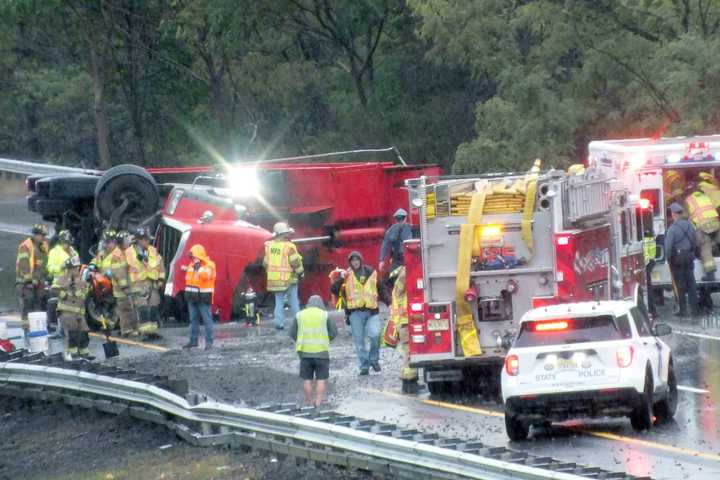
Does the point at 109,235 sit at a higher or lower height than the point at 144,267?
higher

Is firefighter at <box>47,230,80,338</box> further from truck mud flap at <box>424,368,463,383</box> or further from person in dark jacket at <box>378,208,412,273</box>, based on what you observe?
truck mud flap at <box>424,368,463,383</box>

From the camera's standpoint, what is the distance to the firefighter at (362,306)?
63.9 feet

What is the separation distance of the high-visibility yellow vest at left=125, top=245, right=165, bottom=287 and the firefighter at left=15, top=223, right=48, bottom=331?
2.30 meters

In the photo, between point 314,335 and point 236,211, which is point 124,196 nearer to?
point 236,211

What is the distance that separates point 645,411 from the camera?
47.8 feet

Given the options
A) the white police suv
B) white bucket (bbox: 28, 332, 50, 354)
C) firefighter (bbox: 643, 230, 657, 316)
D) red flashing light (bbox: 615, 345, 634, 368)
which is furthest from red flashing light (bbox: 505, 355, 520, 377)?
firefighter (bbox: 643, 230, 657, 316)

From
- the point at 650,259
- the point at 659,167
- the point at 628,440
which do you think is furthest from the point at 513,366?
the point at 659,167

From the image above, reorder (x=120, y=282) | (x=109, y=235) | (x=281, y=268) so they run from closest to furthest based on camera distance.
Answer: (x=120, y=282) → (x=281, y=268) → (x=109, y=235)

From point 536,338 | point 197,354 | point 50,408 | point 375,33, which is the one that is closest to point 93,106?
point 375,33

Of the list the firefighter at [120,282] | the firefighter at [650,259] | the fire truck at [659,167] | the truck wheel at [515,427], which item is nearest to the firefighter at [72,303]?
the firefighter at [120,282]

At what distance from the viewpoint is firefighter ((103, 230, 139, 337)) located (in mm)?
24250

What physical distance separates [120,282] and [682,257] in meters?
8.85

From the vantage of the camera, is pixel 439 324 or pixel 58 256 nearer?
pixel 439 324

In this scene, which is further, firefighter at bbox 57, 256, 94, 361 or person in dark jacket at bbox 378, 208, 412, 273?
person in dark jacket at bbox 378, 208, 412, 273
